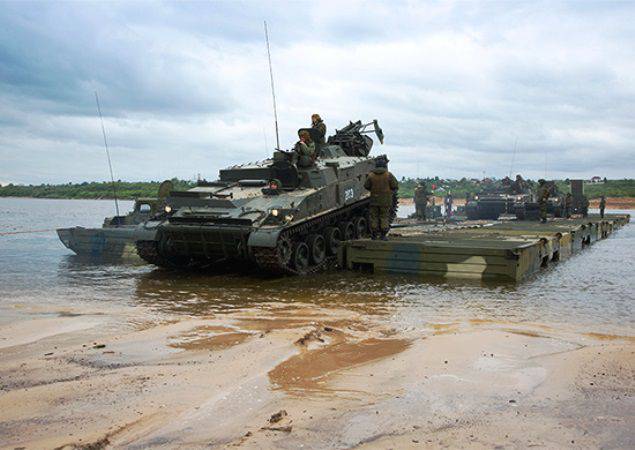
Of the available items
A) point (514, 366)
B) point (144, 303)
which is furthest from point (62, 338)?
point (514, 366)

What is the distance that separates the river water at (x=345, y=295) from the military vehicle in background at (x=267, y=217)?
48 cm

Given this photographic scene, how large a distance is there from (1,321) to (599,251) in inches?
607

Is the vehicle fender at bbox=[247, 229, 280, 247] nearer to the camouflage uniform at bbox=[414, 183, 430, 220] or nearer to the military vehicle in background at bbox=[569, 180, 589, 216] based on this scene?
the camouflage uniform at bbox=[414, 183, 430, 220]

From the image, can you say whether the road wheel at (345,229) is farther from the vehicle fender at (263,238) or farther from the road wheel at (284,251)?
the vehicle fender at (263,238)

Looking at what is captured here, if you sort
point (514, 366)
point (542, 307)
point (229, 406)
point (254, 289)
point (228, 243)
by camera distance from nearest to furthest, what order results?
point (229, 406), point (514, 366), point (542, 307), point (254, 289), point (228, 243)

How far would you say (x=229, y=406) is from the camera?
4.39 meters

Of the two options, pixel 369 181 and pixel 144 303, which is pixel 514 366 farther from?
pixel 369 181

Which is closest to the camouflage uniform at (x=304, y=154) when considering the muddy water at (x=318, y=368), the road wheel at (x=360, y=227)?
the road wheel at (x=360, y=227)

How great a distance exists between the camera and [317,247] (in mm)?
13273

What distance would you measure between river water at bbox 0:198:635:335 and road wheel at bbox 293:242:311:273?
0.39 metres

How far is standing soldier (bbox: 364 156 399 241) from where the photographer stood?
13844 millimetres

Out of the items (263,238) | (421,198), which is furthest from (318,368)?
(421,198)

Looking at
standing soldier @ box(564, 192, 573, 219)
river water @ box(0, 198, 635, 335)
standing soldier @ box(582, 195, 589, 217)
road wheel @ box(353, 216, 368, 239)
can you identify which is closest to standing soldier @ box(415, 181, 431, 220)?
standing soldier @ box(564, 192, 573, 219)

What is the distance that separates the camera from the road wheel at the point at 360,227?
15273 millimetres
